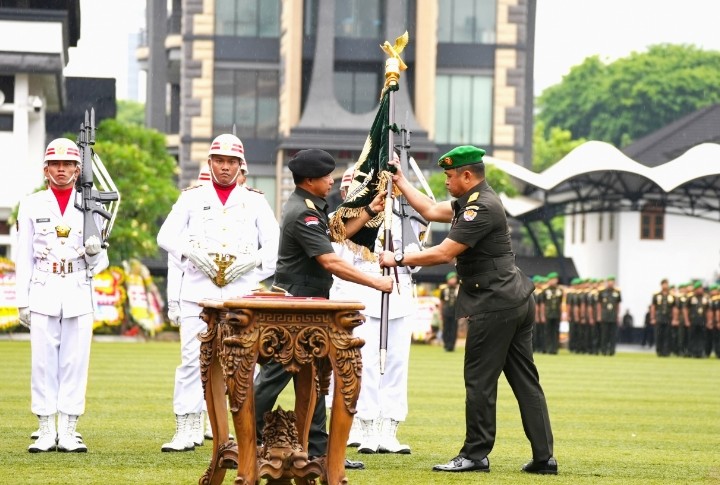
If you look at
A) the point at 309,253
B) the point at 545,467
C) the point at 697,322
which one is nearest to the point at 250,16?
the point at 697,322

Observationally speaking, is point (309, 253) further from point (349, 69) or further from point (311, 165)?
point (349, 69)

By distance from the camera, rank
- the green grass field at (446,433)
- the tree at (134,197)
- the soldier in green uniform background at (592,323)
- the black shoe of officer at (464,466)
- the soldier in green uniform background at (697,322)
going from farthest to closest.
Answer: the tree at (134,197), the soldier in green uniform background at (592,323), the soldier in green uniform background at (697,322), the black shoe of officer at (464,466), the green grass field at (446,433)

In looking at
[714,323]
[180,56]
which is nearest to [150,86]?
[180,56]

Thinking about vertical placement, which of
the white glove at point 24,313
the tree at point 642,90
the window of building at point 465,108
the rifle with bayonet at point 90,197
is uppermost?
the tree at point 642,90

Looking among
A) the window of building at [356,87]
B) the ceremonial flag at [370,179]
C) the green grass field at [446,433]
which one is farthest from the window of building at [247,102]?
the ceremonial flag at [370,179]

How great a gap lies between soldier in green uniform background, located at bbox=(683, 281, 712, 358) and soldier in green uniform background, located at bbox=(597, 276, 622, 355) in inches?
71.4

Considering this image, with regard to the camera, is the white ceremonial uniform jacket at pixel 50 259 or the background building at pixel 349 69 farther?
the background building at pixel 349 69

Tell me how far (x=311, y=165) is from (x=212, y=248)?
2.36 metres

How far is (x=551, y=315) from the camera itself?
4212cm

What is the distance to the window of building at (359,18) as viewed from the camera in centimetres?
Answer: 6512

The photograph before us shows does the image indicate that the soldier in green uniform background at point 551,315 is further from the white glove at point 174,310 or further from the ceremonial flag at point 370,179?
the ceremonial flag at point 370,179

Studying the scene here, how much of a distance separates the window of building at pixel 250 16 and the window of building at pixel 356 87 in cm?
351

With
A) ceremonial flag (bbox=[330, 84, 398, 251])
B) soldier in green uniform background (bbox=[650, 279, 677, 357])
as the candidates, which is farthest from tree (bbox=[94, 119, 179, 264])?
ceremonial flag (bbox=[330, 84, 398, 251])

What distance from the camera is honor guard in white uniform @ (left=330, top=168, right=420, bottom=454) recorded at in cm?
1331
